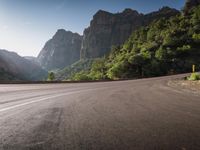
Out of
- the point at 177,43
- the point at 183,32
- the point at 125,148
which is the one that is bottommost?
the point at 125,148

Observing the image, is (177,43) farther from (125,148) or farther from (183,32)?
(125,148)

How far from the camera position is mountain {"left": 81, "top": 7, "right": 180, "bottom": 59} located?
188625 millimetres

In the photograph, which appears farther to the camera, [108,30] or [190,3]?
[108,30]

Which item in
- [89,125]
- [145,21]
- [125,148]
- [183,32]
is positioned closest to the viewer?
[125,148]

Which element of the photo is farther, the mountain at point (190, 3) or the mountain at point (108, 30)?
the mountain at point (108, 30)

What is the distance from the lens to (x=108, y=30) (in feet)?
651

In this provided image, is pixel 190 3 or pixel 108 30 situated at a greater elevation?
pixel 108 30

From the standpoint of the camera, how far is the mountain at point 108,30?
189m

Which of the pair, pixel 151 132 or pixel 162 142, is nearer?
pixel 162 142

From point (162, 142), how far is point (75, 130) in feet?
5.05

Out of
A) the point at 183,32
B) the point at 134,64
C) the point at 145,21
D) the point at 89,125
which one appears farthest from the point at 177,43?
the point at 145,21

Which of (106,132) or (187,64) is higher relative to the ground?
(187,64)

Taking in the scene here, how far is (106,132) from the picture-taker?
130 inches

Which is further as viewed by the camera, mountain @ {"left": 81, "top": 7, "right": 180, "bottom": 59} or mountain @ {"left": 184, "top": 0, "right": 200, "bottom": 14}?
mountain @ {"left": 81, "top": 7, "right": 180, "bottom": 59}
